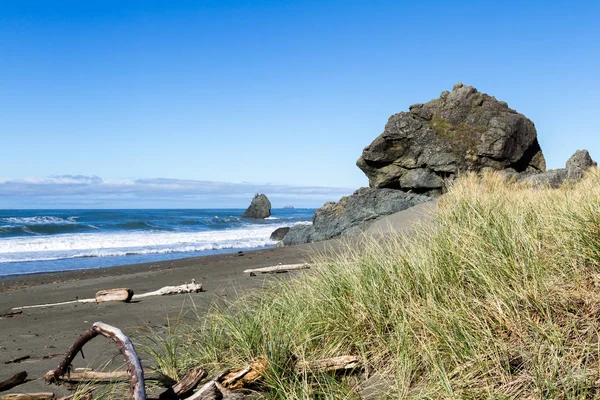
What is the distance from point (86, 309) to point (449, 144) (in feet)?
53.1

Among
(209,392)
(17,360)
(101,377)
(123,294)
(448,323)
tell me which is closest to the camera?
(209,392)

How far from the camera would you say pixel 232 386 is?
3.81m

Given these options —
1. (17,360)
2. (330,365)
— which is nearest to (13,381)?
(17,360)

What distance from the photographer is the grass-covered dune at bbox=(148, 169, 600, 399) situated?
345 cm

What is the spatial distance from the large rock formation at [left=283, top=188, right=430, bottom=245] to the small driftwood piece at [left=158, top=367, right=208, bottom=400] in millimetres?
15820

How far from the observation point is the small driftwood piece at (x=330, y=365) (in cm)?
→ 393

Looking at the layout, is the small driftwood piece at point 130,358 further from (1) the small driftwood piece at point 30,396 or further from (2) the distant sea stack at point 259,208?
(2) the distant sea stack at point 259,208

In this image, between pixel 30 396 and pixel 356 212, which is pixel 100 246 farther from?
pixel 30 396

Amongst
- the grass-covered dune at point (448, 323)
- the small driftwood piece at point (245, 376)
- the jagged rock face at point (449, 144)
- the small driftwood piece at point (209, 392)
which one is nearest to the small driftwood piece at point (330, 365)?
the grass-covered dune at point (448, 323)

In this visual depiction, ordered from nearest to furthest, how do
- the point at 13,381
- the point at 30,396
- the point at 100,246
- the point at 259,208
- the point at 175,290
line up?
the point at 30,396 < the point at 13,381 < the point at 175,290 < the point at 100,246 < the point at 259,208

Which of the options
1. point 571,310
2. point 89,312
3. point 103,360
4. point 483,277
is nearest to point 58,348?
point 103,360

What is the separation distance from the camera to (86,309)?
7918mm

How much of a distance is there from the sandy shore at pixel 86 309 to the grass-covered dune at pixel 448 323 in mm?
958

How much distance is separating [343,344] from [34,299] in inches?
298
